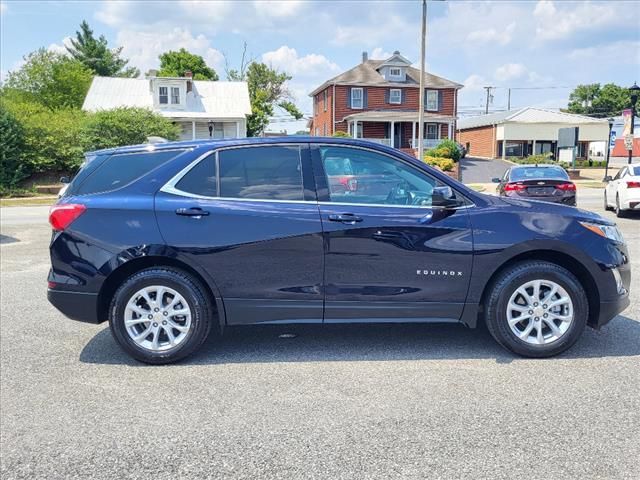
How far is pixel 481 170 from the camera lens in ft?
127

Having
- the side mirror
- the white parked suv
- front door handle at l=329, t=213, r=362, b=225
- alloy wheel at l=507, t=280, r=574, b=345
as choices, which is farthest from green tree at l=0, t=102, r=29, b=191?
alloy wheel at l=507, t=280, r=574, b=345

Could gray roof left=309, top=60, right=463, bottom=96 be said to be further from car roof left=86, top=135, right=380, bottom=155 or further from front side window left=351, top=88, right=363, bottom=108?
car roof left=86, top=135, right=380, bottom=155

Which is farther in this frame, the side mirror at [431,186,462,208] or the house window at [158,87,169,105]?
the house window at [158,87,169,105]

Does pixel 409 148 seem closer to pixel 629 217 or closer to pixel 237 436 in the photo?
pixel 629 217

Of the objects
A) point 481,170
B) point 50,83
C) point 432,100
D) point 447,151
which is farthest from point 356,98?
point 50,83

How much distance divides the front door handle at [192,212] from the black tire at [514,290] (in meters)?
2.41

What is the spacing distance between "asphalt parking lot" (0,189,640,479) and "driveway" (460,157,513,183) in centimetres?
2928

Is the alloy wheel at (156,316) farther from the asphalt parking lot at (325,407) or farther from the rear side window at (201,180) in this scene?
the rear side window at (201,180)

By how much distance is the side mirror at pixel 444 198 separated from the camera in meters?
4.37

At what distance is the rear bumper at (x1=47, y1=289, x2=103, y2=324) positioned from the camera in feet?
14.7

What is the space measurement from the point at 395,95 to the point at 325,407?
4412 centimetres

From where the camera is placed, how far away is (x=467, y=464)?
2.99 m

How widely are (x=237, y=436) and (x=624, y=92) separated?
102 metres

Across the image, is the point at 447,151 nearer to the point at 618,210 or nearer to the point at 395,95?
the point at 395,95
